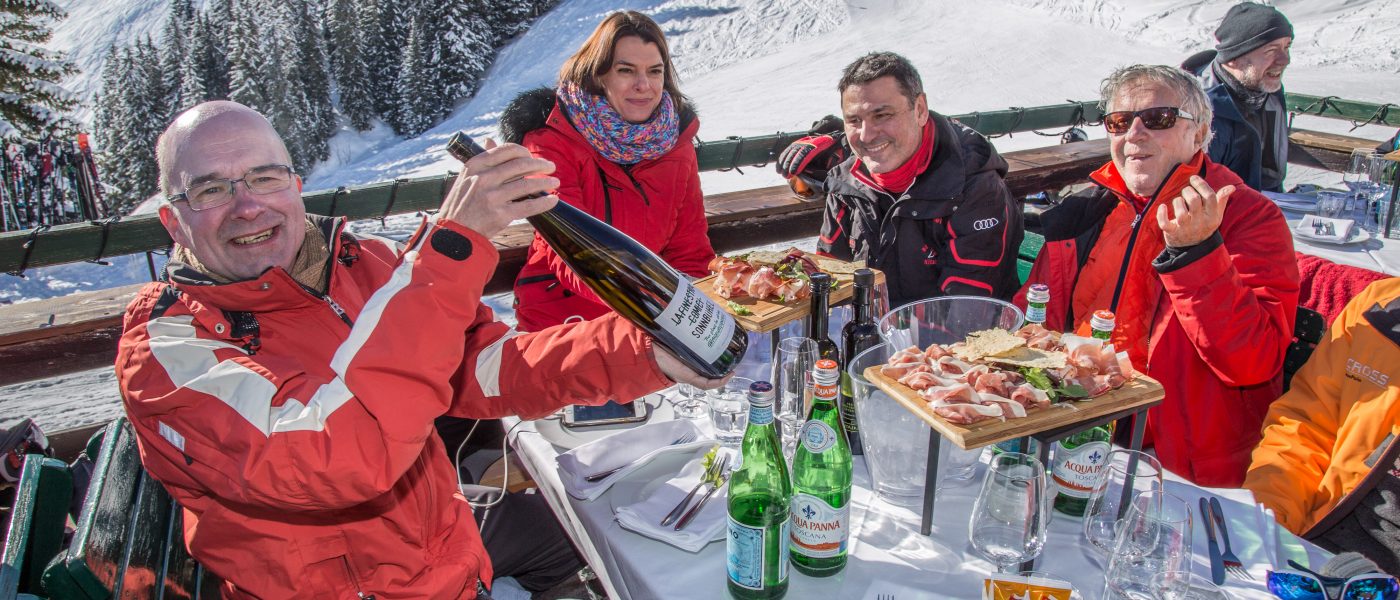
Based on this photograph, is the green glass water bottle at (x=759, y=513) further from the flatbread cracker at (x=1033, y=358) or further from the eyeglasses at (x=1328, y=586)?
the eyeglasses at (x=1328, y=586)

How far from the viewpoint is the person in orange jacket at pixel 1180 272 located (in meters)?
2.05

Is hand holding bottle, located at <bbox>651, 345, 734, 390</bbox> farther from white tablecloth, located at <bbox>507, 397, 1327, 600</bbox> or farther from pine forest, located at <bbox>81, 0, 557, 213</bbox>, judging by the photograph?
pine forest, located at <bbox>81, 0, 557, 213</bbox>

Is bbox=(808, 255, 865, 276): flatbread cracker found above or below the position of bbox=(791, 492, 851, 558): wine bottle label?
above

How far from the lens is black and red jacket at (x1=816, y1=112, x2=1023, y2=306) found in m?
2.75

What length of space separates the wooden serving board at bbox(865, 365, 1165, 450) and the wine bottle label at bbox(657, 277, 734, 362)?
0.32m

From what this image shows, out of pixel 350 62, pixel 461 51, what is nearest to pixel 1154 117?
pixel 461 51

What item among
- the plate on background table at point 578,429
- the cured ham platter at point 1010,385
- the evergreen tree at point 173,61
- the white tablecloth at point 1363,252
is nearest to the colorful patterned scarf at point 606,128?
the plate on background table at point 578,429

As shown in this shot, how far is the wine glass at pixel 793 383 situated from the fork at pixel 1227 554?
0.84m

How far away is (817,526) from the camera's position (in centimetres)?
135

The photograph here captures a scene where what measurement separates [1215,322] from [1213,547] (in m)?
0.84

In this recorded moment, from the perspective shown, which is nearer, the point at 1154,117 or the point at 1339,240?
the point at 1154,117

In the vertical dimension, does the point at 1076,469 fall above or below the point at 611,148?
below

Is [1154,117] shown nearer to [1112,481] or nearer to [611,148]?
[1112,481]

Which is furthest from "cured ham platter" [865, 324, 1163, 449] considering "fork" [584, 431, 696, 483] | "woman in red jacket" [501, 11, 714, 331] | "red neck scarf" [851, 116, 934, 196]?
"woman in red jacket" [501, 11, 714, 331]
